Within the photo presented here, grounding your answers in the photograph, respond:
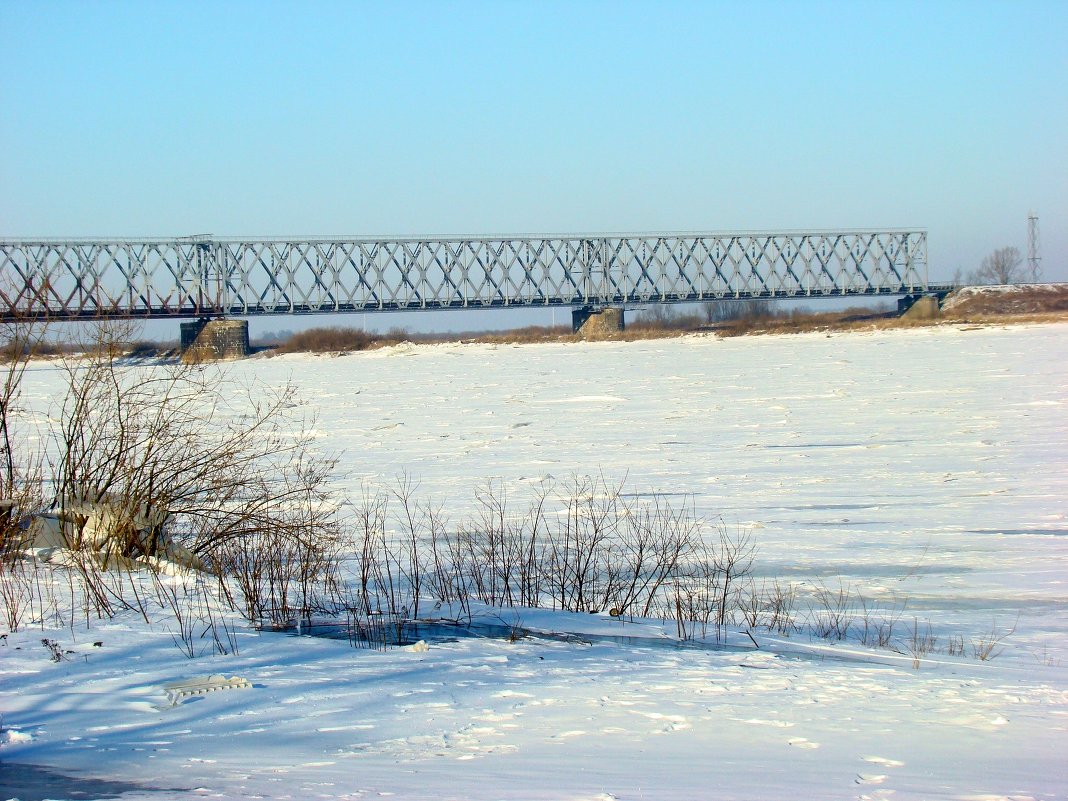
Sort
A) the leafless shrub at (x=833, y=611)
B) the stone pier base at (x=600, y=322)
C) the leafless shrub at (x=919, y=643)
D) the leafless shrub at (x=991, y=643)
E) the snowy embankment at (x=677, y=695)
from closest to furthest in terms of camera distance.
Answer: the snowy embankment at (x=677, y=695) < the leafless shrub at (x=919, y=643) < the leafless shrub at (x=991, y=643) < the leafless shrub at (x=833, y=611) < the stone pier base at (x=600, y=322)

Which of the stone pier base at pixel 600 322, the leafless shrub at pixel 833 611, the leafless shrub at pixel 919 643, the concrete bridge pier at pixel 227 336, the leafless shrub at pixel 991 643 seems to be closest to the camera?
the leafless shrub at pixel 919 643

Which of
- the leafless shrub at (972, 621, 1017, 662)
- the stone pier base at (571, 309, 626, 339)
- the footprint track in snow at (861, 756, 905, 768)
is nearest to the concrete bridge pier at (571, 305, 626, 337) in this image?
the stone pier base at (571, 309, 626, 339)

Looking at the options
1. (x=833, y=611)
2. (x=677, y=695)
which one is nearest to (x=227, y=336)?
(x=833, y=611)

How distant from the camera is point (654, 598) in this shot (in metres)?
7.06

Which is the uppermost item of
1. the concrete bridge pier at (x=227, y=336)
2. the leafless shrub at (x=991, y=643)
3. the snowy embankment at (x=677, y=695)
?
the concrete bridge pier at (x=227, y=336)

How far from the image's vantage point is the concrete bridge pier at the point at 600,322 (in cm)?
6831

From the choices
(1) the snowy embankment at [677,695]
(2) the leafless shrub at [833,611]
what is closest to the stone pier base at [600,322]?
(1) the snowy embankment at [677,695]

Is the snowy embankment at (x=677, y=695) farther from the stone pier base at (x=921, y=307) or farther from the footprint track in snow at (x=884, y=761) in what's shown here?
the stone pier base at (x=921, y=307)

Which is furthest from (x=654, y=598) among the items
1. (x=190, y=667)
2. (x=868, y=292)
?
(x=868, y=292)

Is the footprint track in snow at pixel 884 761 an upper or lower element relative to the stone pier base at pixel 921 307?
lower

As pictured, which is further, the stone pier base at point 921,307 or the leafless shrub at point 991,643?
the stone pier base at point 921,307

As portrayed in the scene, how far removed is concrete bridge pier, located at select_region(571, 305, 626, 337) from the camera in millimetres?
68312

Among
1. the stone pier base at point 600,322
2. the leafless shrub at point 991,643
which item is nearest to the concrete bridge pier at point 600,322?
the stone pier base at point 600,322

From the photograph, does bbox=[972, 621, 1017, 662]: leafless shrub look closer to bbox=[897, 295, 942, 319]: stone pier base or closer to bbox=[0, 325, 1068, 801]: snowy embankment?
bbox=[0, 325, 1068, 801]: snowy embankment
